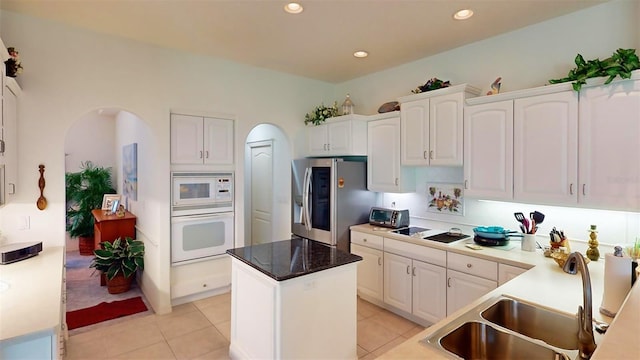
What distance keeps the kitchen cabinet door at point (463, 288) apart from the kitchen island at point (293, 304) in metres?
1.01

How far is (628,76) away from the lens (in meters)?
Result: 2.19

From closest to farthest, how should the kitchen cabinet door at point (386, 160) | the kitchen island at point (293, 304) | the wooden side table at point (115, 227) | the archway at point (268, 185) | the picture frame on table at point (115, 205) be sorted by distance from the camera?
the kitchen island at point (293, 304) < the kitchen cabinet door at point (386, 160) < the wooden side table at point (115, 227) < the archway at point (268, 185) < the picture frame on table at point (115, 205)

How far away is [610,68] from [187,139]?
12.2 feet

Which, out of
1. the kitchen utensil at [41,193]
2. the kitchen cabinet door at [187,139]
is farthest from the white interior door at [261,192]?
the kitchen utensil at [41,193]

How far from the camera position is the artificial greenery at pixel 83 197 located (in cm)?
613

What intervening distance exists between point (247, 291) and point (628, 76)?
9.73ft

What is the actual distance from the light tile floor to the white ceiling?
2800 millimetres

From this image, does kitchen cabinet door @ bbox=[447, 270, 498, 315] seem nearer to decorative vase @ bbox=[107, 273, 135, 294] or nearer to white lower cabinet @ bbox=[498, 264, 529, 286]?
white lower cabinet @ bbox=[498, 264, 529, 286]

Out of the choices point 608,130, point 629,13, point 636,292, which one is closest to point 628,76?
point 608,130

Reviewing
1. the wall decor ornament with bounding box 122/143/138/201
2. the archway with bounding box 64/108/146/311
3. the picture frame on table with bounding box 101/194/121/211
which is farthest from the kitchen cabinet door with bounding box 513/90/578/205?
the picture frame on table with bounding box 101/194/121/211

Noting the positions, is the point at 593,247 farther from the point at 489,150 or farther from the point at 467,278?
the point at 489,150

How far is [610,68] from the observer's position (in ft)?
7.38

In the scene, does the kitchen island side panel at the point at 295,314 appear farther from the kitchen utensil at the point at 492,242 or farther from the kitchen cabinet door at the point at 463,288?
the kitchen utensil at the point at 492,242

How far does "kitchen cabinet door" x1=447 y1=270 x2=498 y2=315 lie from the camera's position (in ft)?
8.94
